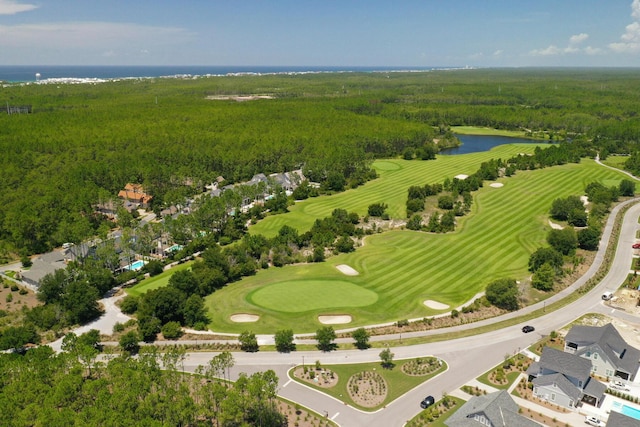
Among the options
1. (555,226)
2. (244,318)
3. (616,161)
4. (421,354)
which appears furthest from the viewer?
(616,161)

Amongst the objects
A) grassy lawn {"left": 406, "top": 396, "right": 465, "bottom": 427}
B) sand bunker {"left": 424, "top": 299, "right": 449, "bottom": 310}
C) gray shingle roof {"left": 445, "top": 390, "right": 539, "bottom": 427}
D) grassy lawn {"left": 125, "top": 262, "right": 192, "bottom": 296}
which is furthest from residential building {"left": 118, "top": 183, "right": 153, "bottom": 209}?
gray shingle roof {"left": 445, "top": 390, "right": 539, "bottom": 427}

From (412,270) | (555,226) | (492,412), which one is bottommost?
(412,270)

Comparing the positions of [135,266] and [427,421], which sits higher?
[135,266]

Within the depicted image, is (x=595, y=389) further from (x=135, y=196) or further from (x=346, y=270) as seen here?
(x=135, y=196)

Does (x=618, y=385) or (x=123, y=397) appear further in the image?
(x=618, y=385)

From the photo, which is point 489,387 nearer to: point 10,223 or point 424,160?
point 10,223

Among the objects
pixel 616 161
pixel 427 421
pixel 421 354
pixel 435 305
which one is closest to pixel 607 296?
pixel 435 305

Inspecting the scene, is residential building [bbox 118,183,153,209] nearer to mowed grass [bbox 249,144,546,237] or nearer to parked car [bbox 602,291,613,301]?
mowed grass [bbox 249,144,546,237]

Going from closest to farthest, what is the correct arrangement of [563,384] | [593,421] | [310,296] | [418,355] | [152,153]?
[593,421] → [563,384] → [418,355] → [310,296] → [152,153]

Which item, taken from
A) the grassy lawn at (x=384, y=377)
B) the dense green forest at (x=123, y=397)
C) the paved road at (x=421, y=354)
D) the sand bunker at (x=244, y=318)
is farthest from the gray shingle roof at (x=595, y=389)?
the sand bunker at (x=244, y=318)
